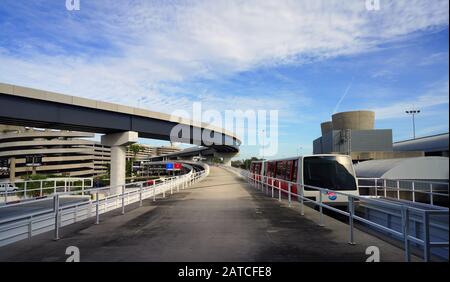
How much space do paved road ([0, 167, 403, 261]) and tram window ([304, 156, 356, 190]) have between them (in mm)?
5114

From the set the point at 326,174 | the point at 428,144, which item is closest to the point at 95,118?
the point at 326,174

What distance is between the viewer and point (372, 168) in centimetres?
3130

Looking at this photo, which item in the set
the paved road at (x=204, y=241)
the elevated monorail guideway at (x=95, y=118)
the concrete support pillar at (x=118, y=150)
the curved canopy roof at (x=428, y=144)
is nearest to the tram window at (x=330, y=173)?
the paved road at (x=204, y=241)

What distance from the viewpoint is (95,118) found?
111ft

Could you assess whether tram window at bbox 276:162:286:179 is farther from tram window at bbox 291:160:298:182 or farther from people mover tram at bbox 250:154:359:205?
people mover tram at bbox 250:154:359:205

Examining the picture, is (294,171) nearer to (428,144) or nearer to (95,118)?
(95,118)

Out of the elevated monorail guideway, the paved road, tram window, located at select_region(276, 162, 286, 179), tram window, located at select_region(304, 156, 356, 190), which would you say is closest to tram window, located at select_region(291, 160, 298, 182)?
Answer: tram window, located at select_region(304, 156, 356, 190)

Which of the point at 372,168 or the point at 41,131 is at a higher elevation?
the point at 41,131

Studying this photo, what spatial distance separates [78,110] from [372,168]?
26.7 meters

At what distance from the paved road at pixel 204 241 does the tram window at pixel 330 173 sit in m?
5.11

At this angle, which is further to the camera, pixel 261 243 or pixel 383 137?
pixel 383 137
